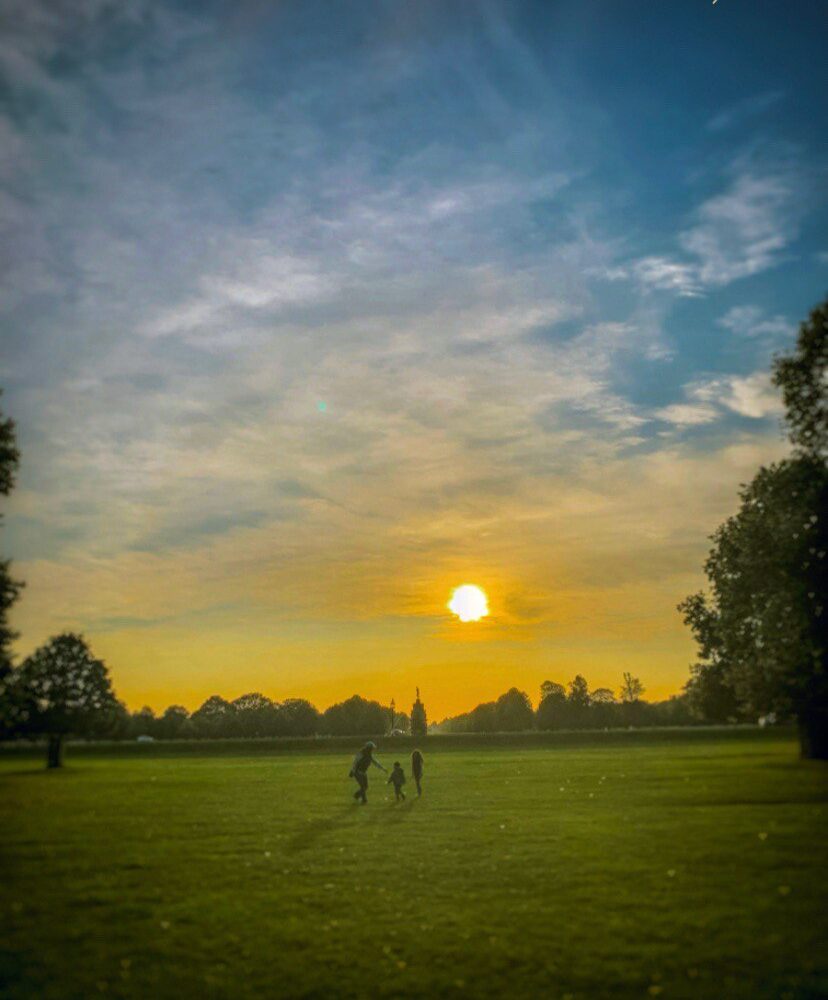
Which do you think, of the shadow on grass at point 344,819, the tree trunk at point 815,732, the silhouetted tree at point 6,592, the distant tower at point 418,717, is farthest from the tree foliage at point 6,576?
the distant tower at point 418,717

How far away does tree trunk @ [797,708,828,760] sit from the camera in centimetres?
5166

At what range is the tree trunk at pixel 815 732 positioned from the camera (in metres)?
51.7

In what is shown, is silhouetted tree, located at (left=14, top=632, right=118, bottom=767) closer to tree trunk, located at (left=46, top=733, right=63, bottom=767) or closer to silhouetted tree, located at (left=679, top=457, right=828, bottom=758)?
tree trunk, located at (left=46, top=733, right=63, bottom=767)

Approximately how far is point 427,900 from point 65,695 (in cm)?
8057

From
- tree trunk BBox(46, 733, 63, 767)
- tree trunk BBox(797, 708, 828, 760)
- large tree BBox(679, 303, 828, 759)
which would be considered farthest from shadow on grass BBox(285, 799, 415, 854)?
tree trunk BBox(46, 733, 63, 767)

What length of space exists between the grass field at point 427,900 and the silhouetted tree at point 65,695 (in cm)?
5489

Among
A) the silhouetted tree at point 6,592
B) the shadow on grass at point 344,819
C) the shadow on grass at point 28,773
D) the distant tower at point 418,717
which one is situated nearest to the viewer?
the shadow on grass at point 344,819

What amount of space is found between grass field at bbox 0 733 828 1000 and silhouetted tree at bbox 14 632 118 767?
54.9 meters

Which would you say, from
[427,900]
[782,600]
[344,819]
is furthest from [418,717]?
[427,900]

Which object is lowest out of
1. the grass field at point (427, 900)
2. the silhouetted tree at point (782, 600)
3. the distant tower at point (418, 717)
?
the distant tower at point (418, 717)

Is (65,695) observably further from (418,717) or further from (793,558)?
(418,717)

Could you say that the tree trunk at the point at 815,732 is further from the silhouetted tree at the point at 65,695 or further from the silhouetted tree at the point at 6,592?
the silhouetted tree at the point at 65,695

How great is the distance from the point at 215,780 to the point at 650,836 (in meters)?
35.7

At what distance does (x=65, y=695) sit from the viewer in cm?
8631
